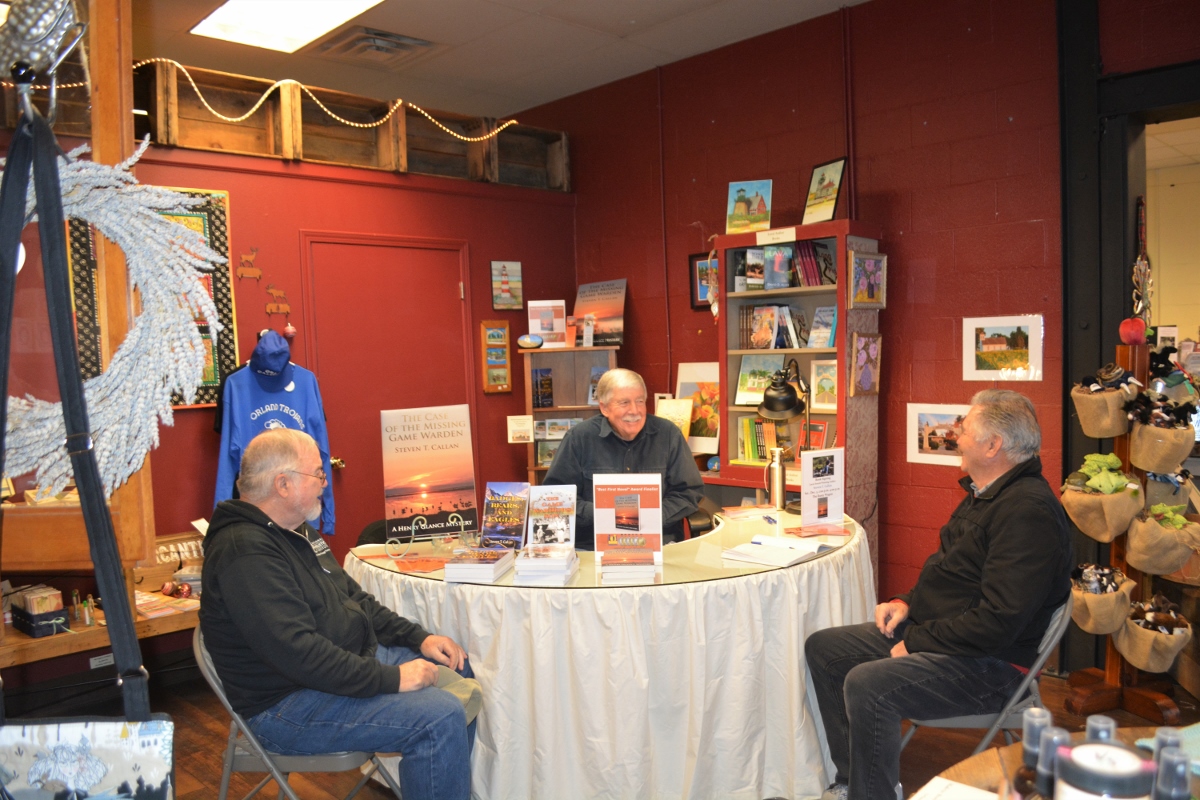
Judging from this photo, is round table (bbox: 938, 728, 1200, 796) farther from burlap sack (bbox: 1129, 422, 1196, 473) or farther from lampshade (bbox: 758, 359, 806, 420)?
lampshade (bbox: 758, 359, 806, 420)

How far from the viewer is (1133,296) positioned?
393 cm

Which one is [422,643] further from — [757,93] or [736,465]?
[757,93]

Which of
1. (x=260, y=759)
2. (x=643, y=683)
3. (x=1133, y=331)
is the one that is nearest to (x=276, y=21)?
(x=260, y=759)

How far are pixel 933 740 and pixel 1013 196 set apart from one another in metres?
2.54

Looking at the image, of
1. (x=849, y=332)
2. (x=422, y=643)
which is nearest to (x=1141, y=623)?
(x=849, y=332)

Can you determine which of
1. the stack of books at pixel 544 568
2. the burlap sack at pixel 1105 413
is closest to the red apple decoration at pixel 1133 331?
the burlap sack at pixel 1105 413

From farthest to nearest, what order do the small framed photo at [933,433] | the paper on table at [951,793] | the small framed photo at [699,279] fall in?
the small framed photo at [699,279] → the small framed photo at [933,433] → the paper on table at [951,793]

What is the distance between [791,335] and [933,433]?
894mm

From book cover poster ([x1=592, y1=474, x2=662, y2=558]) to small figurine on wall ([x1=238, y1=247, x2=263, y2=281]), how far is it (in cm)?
283

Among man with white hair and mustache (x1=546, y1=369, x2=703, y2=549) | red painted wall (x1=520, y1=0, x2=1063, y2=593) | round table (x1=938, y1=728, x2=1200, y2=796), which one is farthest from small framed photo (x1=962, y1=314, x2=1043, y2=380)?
round table (x1=938, y1=728, x2=1200, y2=796)

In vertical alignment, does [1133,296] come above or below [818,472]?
above

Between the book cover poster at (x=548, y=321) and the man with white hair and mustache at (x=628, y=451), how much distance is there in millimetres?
1916

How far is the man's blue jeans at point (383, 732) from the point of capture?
2.41 meters

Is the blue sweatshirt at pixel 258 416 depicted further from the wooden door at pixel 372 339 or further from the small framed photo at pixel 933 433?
the small framed photo at pixel 933 433
